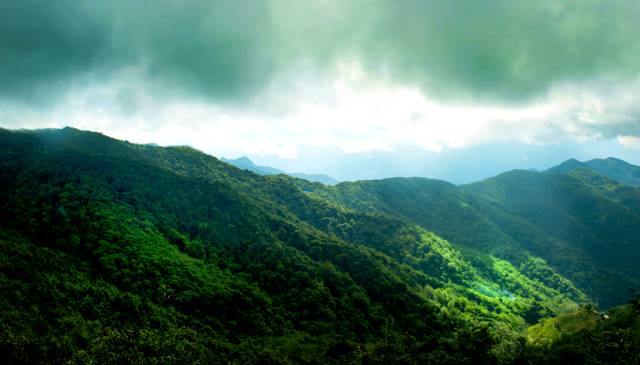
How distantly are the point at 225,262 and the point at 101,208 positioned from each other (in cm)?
5409

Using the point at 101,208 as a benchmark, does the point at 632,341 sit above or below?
below

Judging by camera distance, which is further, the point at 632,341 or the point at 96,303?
the point at 96,303

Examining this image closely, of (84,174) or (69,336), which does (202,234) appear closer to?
(84,174)

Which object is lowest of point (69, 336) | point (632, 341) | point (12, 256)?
point (69, 336)

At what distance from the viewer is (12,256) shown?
100000mm

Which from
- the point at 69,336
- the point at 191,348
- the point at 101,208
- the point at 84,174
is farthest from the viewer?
the point at 84,174

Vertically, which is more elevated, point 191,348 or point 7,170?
point 7,170

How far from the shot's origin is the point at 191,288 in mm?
125250

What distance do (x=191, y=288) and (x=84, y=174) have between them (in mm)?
90529

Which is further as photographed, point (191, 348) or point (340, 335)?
point (340, 335)

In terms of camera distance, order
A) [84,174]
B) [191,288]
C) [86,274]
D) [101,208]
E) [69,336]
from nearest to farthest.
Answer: [69,336] → [86,274] → [191,288] → [101,208] → [84,174]

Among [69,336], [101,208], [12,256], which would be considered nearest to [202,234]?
[101,208]

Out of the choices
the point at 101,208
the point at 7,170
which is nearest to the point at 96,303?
the point at 101,208

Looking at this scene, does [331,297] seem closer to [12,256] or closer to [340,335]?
[340,335]
